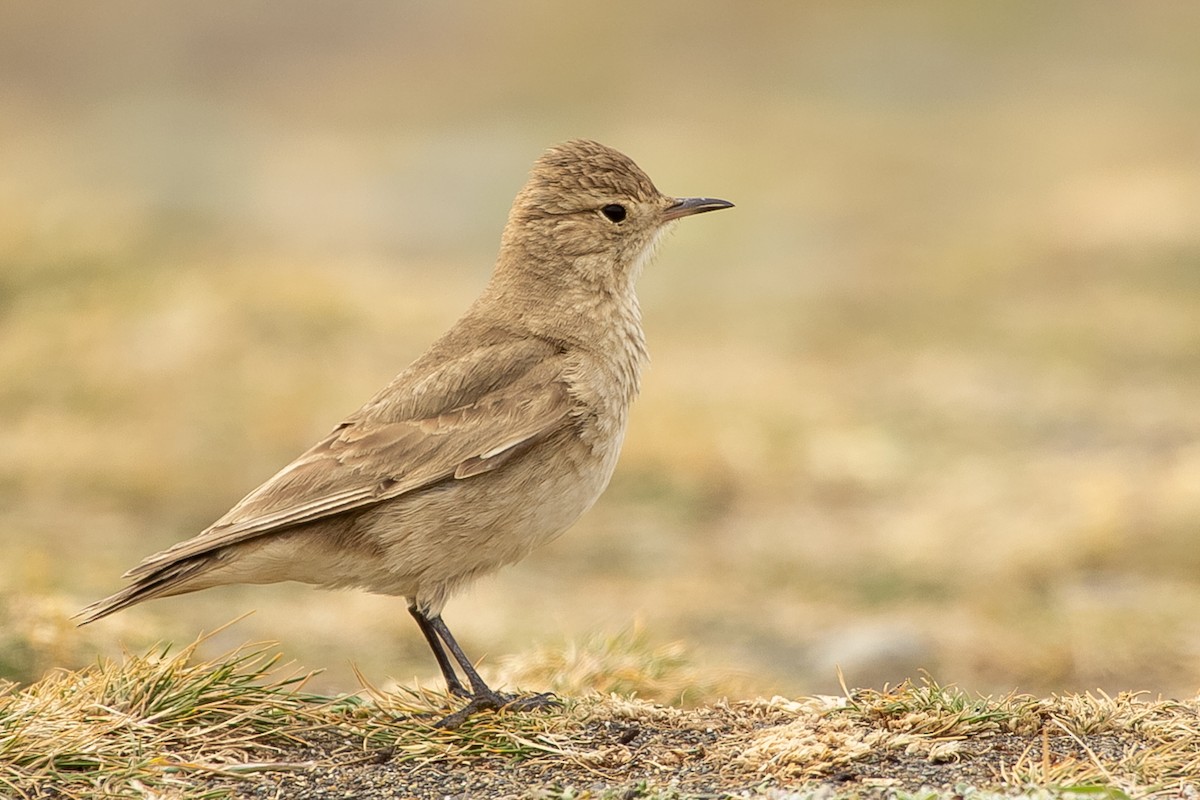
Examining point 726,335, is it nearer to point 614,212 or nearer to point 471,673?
point 614,212

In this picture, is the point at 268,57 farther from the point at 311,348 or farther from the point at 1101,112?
the point at 311,348

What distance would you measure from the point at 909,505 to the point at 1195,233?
394 inches

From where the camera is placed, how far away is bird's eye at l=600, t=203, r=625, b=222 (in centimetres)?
802

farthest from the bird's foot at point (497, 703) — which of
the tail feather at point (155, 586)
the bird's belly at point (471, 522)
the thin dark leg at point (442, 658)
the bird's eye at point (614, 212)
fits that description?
the bird's eye at point (614, 212)

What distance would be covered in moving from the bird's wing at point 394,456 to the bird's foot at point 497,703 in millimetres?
907

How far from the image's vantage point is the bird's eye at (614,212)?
8023 millimetres

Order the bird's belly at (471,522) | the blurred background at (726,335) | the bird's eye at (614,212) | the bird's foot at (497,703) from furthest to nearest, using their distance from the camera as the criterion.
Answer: the blurred background at (726,335), the bird's eye at (614,212), the bird's belly at (471,522), the bird's foot at (497,703)

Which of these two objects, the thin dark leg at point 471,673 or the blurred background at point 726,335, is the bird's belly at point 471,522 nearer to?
the thin dark leg at point 471,673

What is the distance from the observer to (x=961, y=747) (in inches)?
228

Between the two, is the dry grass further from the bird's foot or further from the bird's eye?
the bird's eye

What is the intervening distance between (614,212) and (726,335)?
11519 mm

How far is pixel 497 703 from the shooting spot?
6629 millimetres

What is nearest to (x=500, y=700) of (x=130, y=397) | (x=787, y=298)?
(x=130, y=397)

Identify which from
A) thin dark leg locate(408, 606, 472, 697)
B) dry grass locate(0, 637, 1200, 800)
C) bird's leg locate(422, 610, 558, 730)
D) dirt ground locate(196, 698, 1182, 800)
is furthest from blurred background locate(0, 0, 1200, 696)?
dirt ground locate(196, 698, 1182, 800)
